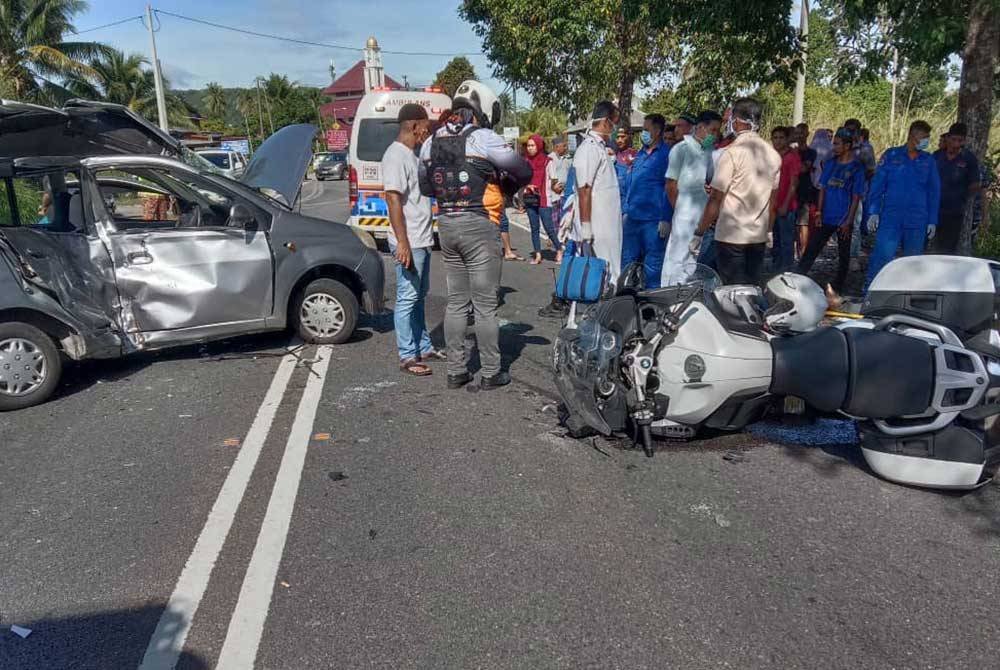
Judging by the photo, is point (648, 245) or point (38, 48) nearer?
point (648, 245)

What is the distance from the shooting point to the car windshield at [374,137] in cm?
1196

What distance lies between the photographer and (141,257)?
5660 millimetres

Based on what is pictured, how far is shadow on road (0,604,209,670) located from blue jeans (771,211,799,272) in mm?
8228

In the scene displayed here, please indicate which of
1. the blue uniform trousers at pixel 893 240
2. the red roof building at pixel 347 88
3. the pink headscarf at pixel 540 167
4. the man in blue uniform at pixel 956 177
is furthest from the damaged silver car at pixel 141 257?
the red roof building at pixel 347 88

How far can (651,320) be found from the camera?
4109 mm

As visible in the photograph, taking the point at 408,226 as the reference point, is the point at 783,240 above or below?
below

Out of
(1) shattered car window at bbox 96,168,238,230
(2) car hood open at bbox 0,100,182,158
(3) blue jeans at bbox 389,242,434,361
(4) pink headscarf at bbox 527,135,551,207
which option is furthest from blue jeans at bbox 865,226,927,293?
(2) car hood open at bbox 0,100,182,158

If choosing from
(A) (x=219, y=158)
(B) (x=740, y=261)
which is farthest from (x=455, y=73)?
(B) (x=740, y=261)

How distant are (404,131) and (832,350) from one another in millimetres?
3292

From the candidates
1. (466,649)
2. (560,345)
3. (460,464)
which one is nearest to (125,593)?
(466,649)

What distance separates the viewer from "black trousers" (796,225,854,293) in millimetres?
8446

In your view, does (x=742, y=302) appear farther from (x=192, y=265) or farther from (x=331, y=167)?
(x=331, y=167)

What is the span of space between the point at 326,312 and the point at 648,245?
3.23m

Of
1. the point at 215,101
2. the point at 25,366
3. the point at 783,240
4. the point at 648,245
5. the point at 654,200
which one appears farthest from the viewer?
the point at 215,101
